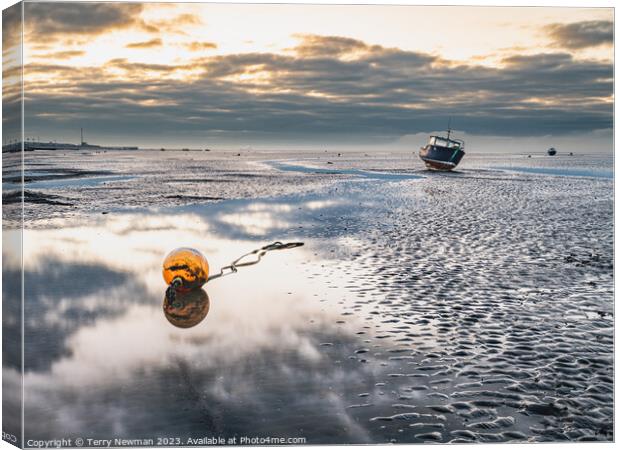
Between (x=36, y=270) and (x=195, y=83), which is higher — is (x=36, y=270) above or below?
below

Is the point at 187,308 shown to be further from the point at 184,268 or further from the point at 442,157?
the point at 442,157

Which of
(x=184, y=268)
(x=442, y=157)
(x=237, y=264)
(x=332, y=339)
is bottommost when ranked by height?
(x=332, y=339)

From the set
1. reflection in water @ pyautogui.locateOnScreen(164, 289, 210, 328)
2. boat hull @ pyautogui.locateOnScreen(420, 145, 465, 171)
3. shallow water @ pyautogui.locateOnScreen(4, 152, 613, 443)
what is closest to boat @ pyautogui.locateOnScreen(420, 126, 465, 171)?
boat hull @ pyautogui.locateOnScreen(420, 145, 465, 171)

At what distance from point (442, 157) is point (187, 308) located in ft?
149

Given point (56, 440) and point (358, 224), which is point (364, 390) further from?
point (358, 224)

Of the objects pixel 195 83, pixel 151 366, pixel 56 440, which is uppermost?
pixel 195 83

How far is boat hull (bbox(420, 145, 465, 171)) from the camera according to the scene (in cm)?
5156

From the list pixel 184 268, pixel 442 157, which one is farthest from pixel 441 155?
pixel 184 268

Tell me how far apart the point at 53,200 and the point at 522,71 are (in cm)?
1629

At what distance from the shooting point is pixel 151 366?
6.88 meters

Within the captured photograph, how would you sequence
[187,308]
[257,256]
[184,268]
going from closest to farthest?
[187,308], [184,268], [257,256]

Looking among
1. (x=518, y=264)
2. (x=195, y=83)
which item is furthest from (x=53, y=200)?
(x=518, y=264)

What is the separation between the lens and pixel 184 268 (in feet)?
29.3

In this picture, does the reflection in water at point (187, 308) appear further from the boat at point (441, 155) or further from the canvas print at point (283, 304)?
the boat at point (441, 155)
